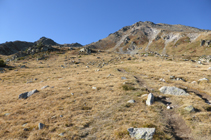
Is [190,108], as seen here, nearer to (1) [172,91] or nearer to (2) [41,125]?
(1) [172,91]

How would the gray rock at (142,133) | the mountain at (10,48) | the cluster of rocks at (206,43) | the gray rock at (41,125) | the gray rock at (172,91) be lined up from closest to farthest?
the gray rock at (142,133)
the gray rock at (41,125)
the gray rock at (172,91)
the cluster of rocks at (206,43)
the mountain at (10,48)

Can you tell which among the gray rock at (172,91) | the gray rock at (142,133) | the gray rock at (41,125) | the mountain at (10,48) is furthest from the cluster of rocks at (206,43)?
the mountain at (10,48)

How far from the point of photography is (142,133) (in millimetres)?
7941

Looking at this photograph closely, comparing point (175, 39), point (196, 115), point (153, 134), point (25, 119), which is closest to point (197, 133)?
point (196, 115)

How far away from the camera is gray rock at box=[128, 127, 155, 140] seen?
778cm

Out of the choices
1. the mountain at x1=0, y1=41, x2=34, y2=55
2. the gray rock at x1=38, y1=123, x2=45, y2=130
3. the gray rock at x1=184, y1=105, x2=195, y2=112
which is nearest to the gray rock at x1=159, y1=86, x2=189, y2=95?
the gray rock at x1=184, y1=105, x2=195, y2=112

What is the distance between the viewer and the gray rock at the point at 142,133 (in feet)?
25.5

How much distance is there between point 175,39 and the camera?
455 ft

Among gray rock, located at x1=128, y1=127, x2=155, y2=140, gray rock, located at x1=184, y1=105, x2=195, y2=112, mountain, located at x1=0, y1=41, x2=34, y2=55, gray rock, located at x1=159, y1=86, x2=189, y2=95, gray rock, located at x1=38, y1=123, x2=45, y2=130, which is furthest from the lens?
mountain, located at x1=0, y1=41, x2=34, y2=55

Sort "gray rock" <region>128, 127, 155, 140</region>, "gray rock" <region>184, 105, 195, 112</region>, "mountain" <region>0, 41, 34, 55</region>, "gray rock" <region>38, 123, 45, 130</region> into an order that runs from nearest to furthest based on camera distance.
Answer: "gray rock" <region>128, 127, 155, 140</region>
"gray rock" <region>38, 123, 45, 130</region>
"gray rock" <region>184, 105, 195, 112</region>
"mountain" <region>0, 41, 34, 55</region>

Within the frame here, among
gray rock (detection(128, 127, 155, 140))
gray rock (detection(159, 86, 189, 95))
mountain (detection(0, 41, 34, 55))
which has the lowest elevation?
gray rock (detection(128, 127, 155, 140))

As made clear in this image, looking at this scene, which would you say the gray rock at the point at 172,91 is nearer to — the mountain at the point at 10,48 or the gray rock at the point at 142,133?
the gray rock at the point at 142,133

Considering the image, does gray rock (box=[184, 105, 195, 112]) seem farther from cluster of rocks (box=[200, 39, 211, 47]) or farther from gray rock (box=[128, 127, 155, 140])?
cluster of rocks (box=[200, 39, 211, 47])

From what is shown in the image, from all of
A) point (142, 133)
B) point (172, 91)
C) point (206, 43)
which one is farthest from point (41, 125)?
point (206, 43)
